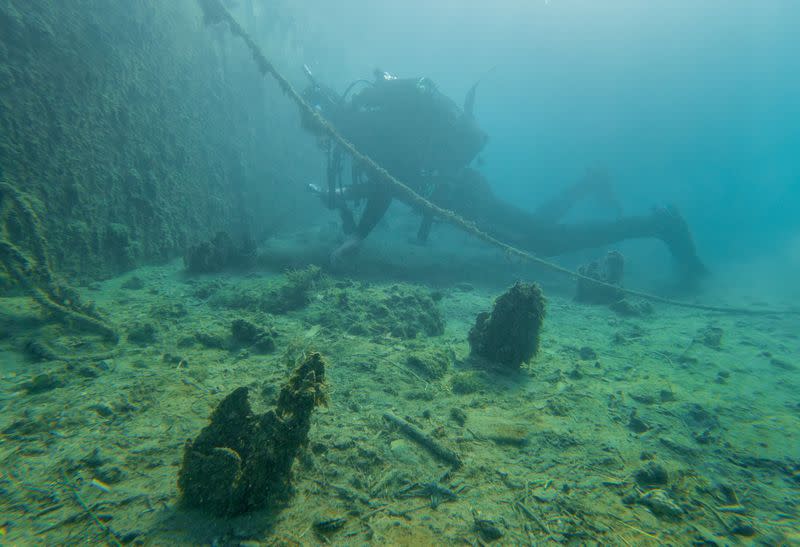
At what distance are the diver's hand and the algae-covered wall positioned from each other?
10.8 feet

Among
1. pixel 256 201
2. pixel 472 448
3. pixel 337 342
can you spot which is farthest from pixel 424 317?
pixel 256 201

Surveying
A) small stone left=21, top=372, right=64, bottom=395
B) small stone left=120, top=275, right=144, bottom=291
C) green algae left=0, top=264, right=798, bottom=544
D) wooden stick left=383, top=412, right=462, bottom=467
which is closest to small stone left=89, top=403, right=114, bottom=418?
green algae left=0, top=264, right=798, bottom=544

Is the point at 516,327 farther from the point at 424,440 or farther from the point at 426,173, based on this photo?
the point at 426,173

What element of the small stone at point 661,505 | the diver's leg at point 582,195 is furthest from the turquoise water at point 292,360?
→ the diver's leg at point 582,195

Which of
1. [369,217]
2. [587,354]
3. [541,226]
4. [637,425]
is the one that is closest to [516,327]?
[637,425]

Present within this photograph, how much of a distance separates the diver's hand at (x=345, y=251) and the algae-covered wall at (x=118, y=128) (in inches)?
130

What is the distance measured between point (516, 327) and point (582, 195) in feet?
67.0

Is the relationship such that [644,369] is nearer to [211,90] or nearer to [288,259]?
[288,259]

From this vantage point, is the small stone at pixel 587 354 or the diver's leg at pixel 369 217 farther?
the diver's leg at pixel 369 217

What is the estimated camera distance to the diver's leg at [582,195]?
19844 millimetres

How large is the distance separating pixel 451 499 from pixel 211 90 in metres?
11.7

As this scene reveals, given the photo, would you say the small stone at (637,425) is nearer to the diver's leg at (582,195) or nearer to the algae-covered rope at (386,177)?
the algae-covered rope at (386,177)

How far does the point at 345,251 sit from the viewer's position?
9.08 meters

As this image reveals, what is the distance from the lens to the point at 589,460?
2.81 m
